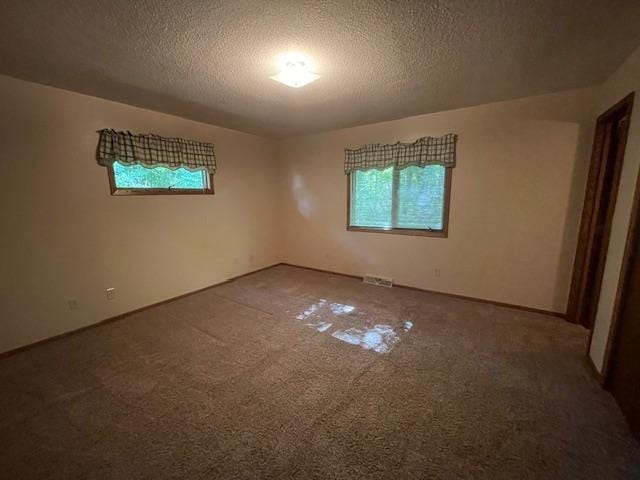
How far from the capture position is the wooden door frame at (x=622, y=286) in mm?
1577

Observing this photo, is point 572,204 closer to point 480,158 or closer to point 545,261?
point 545,261

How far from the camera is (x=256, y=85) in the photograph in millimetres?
2330

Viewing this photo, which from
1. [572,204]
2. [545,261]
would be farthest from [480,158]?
[545,261]

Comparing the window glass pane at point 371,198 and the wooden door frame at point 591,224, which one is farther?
the window glass pane at point 371,198

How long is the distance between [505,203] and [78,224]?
4.47 meters

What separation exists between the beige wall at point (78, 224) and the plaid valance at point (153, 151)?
10 cm

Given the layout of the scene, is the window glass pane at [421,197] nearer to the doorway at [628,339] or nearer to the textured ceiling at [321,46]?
the textured ceiling at [321,46]

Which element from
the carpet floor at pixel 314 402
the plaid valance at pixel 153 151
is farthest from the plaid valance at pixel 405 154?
the plaid valance at pixel 153 151

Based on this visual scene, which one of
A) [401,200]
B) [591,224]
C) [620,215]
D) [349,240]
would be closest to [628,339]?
[620,215]

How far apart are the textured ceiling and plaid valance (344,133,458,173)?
22.7 inches

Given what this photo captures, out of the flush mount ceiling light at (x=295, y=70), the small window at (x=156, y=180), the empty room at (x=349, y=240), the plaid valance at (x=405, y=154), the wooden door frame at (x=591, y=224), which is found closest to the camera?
the empty room at (x=349, y=240)

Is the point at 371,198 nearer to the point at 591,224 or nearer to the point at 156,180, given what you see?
the point at 591,224

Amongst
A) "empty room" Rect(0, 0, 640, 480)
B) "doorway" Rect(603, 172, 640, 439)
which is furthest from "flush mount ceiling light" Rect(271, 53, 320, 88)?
"doorway" Rect(603, 172, 640, 439)

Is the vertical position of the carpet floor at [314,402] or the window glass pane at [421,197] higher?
the window glass pane at [421,197]
